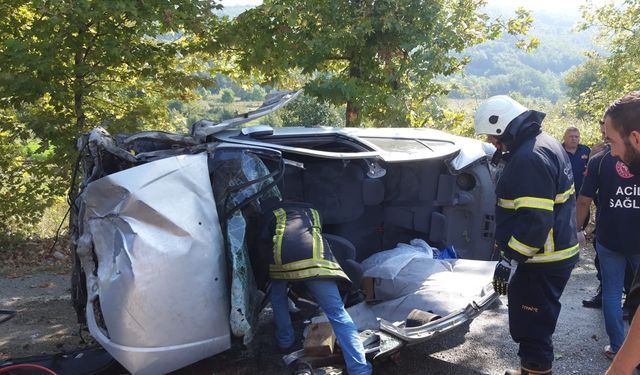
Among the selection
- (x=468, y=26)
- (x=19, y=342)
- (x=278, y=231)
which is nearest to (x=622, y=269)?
(x=278, y=231)

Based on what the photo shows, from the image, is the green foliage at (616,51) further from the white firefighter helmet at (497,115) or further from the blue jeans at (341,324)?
the blue jeans at (341,324)

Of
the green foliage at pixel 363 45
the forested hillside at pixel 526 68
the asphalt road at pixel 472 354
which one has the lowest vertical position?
the asphalt road at pixel 472 354

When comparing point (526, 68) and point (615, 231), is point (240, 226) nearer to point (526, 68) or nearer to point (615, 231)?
point (615, 231)

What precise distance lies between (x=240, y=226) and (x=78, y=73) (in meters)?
5.15

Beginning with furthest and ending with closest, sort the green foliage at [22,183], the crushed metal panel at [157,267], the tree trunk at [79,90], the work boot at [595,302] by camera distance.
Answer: the green foliage at [22,183]
the tree trunk at [79,90]
the work boot at [595,302]
the crushed metal panel at [157,267]

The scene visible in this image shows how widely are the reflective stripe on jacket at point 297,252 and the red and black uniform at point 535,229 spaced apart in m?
1.06

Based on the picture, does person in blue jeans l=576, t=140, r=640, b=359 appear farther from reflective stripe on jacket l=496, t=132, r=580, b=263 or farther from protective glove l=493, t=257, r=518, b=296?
protective glove l=493, t=257, r=518, b=296

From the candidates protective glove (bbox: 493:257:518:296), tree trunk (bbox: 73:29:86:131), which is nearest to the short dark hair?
protective glove (bbox: 493:257:518:296)

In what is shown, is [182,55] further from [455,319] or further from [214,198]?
[455,319]

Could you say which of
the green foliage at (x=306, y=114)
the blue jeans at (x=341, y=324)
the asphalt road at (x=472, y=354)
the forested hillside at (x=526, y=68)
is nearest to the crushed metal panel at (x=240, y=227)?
the blue jeans at (x=341, y=324)

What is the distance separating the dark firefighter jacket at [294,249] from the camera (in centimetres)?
357

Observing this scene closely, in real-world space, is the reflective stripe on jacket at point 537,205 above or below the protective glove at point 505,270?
above

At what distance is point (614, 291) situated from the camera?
4.16 m

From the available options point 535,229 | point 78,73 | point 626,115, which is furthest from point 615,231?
point 78,73
